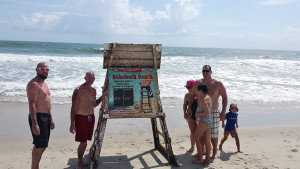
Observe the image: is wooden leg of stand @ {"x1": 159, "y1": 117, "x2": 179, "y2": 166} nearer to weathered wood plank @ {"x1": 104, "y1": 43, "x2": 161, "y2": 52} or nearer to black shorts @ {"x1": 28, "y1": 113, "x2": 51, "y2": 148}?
weathered wood plank @ {"x1": 104, "y1": 43, "x2": 161, "y2": 52}

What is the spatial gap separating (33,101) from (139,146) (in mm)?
2865

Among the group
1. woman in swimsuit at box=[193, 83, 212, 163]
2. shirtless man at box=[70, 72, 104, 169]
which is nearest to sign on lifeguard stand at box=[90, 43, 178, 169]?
shirtless man at box=[70, 72, 104, 169]

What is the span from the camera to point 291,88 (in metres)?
14.6

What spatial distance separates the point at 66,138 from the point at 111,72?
2.49m

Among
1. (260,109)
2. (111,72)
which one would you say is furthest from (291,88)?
(111,72)

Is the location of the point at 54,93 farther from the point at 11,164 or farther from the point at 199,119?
the point at 199,119

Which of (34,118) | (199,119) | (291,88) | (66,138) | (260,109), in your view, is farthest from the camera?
(291,88)

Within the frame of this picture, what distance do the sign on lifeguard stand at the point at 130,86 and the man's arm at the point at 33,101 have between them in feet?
3.72

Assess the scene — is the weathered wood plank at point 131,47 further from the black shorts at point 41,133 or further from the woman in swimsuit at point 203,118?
the black shorts at point 41,133

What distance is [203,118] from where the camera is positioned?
5070 mm

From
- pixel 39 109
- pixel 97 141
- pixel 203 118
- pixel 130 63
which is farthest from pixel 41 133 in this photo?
pixel 203 118

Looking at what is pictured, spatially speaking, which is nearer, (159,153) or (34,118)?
(34,118)

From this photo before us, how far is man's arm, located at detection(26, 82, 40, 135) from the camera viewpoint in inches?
156

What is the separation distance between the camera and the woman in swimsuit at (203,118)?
4.90 metres
